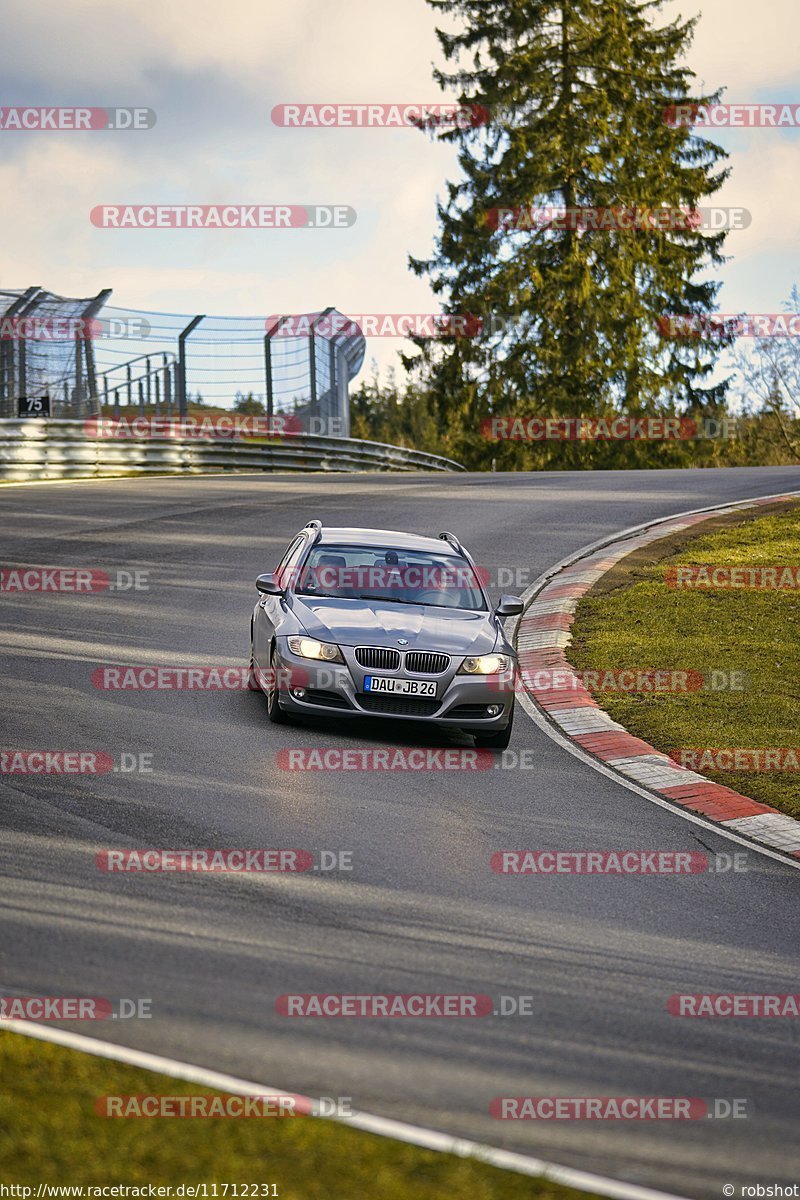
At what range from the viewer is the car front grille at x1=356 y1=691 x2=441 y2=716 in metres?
9.94

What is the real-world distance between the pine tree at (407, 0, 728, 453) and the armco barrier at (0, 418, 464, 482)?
16.9 m

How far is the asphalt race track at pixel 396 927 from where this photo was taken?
4.83 metres

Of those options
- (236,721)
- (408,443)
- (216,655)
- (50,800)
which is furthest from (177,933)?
(408,443)

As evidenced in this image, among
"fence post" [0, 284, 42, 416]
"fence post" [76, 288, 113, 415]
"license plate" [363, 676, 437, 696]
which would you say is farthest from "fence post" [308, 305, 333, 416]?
"license plate" [363, 676, 437, 696]

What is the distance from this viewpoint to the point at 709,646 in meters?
12.9

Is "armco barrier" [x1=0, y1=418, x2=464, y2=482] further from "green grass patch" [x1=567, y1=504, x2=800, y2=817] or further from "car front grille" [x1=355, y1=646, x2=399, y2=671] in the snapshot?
"car front grille" [x1=355, y1=646, x2=399, y2=671]

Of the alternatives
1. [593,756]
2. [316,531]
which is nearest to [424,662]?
[593,756]

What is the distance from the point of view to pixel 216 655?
1223 centimetres

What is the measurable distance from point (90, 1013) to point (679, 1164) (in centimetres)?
226

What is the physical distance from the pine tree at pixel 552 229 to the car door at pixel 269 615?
127 feet

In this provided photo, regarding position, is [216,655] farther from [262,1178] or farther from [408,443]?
[408,443]

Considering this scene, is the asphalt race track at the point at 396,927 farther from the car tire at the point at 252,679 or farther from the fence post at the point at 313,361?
the fence post at the point at 313,361

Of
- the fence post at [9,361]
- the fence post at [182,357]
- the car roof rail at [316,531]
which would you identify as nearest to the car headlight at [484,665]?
the car roof rail at [316,531]

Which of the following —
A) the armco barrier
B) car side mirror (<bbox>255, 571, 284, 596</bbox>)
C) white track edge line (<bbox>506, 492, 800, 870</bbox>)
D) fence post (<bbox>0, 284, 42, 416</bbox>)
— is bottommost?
white track edge line (<bbox>506, 492, 800, 870</bbox>)
